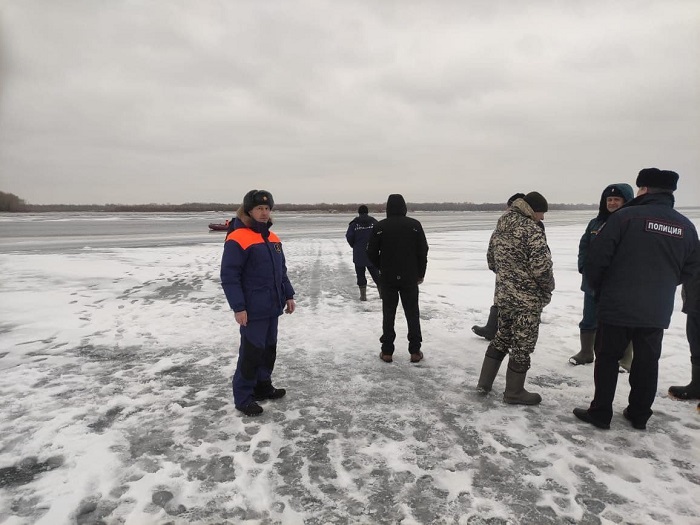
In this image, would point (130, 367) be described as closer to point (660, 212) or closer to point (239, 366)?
point (239, 366)

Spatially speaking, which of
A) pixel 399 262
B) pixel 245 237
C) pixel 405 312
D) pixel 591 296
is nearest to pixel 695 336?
pixel 591 296

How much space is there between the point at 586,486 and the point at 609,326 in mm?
1308

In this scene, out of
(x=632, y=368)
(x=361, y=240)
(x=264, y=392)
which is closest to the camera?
(x=632, y=368)

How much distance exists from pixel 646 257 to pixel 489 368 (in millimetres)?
1717

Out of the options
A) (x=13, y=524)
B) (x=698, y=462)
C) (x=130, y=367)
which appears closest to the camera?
(x=13, y=524)

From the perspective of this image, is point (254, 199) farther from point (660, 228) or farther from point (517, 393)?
point (660, 228)

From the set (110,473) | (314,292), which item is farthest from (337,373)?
(314,292)

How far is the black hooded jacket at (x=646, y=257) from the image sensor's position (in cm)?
313

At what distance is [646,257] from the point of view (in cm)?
314

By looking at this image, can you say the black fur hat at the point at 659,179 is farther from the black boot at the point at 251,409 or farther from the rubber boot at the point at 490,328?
the black boot at the point at 251,409

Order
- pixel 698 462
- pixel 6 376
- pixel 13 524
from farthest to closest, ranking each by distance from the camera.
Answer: pixel 6 376 → pixel 698 462 → pixel 13 524

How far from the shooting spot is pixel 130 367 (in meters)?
4.79

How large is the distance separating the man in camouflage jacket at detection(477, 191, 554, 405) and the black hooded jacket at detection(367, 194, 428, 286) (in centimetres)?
119

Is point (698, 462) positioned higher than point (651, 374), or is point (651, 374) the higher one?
point (651, 374)
